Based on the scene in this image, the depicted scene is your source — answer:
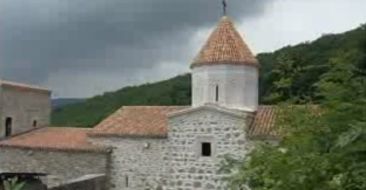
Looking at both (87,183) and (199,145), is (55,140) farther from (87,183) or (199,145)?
(199,145)

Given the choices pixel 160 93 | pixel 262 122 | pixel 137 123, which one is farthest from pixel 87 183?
pixel 160 93

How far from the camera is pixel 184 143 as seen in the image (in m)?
17.0

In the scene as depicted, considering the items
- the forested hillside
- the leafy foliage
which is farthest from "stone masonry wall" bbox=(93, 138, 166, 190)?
the forested hillside

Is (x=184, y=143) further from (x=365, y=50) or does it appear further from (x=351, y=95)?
(x=351, y=95)

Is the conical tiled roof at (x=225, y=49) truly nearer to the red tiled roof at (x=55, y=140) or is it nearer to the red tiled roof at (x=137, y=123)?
the red tiled roof at (x=137, y=123)

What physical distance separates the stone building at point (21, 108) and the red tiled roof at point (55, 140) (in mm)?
899

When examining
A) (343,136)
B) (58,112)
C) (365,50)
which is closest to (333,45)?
(365,50)

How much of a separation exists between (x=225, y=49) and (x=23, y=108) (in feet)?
29.5

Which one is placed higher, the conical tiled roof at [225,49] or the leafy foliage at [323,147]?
the conical tiled roof at [225,49]

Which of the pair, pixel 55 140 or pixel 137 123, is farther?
pixel 55 140

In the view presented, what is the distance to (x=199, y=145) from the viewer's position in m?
16.8

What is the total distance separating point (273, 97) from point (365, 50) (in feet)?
62.7

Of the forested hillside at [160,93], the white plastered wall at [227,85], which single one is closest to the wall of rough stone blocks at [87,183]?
the white plastered wall at [227,85]

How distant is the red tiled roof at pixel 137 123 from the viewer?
17.6 meters
